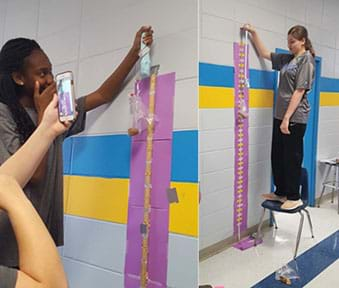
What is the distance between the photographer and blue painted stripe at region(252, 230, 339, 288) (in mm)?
1025

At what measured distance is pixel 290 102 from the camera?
1012mm

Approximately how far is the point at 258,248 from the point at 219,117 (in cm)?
46

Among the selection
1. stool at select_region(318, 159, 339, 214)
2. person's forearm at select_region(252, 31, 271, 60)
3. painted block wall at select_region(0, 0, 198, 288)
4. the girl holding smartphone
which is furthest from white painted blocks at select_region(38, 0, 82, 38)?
stool at select_region(318, 159, 339, 214)

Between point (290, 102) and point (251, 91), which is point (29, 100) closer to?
point (251, 91)

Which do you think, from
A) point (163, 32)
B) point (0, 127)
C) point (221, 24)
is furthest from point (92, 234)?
point (221, 24)

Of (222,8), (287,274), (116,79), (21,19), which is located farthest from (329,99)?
(21,19)

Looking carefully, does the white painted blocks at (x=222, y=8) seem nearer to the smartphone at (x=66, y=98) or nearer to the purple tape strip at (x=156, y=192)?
the purple tape strip at (x=156, y=192)

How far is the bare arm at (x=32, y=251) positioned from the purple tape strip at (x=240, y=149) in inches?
25.5

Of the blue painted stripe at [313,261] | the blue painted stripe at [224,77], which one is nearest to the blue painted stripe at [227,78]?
the blue painted stripe at [224,77]

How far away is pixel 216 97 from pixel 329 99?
41cm

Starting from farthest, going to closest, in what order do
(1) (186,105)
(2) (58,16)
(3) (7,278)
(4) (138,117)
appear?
1. (2) (58,16)
2. (4) (138,117)
3. (1) (186,105)
4. (3) (7,278)

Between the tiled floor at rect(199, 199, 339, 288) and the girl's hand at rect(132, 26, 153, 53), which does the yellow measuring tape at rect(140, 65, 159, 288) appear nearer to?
the girl's hand at rect(132, 26, 153, 53)

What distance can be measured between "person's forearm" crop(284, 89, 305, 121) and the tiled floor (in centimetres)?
33

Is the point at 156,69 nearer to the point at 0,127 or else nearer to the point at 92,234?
the point at 0,127
